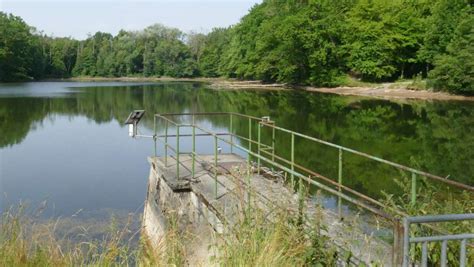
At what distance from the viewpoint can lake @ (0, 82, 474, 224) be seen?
1644 centimetres

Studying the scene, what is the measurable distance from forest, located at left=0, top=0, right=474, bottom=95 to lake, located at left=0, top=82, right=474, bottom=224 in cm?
1089

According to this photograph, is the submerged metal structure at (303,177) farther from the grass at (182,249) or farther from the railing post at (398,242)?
the grass at (182,249)

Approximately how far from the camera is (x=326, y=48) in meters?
69.9

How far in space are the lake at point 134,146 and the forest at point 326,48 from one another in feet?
35.7

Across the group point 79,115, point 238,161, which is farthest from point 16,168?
point 79,115

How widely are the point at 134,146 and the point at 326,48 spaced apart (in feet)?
162

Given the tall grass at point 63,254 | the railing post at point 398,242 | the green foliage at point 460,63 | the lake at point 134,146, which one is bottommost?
the lake at point 134,146

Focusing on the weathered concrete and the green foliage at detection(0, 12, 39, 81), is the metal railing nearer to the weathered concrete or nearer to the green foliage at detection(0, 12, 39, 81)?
the weathered concrete

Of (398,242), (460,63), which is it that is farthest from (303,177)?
(460,63)

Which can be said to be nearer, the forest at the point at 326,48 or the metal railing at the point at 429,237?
the metal railing at the point at 429,237

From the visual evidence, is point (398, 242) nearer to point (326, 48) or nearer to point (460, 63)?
point (460, 63)

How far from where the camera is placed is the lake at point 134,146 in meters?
16.4

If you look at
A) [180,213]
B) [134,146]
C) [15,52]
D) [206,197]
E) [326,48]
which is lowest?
[134,146]

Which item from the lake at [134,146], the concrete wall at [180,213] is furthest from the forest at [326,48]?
the concrete wall at [180,213]
